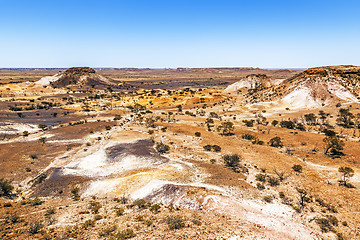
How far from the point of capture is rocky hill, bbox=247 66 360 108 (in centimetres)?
5162

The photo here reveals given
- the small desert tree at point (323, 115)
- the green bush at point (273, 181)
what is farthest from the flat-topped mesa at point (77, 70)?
the green bush at point (273, 181)

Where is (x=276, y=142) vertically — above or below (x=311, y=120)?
below

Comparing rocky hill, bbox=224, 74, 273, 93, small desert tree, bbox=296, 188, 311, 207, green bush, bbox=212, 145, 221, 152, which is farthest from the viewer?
rocky hill, bbox=224, 74, 273, 93

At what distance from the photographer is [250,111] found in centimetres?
5178

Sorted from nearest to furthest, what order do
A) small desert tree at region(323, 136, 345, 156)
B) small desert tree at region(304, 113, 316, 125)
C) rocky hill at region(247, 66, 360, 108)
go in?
1. small desert tree at region(323, 136, 345, 156)
2. small desert tree at region(304, 113, 316, 125)
3. rocky hill at region(247, 66, 360, 108)

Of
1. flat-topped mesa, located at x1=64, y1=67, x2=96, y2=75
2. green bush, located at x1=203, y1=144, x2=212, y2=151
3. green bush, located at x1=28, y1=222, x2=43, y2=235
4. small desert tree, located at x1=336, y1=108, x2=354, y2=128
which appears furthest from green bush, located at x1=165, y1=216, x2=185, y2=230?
flat-topped mesa, located at x1=64, y1=67, x2=96, y2=75

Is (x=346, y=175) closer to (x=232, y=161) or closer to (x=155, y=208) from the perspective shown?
(x=232, y=161)

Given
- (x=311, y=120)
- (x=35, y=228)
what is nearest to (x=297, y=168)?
(x=35, y=228)

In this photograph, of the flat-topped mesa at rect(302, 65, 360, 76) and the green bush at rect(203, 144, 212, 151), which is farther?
the flat-topped mesa at rect(302, 65, 360, 76)

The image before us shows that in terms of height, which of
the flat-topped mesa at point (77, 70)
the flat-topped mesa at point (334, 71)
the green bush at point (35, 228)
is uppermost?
the flat-topped mesa at point (77, 70)

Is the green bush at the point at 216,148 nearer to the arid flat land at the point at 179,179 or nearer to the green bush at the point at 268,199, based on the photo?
the arid flat land at the point at 179,179

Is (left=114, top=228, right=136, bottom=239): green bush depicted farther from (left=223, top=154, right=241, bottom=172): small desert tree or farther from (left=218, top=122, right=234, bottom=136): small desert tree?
(left=218, top=122, right=234, bottom=136): small desert tree

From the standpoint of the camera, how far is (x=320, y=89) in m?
54.3

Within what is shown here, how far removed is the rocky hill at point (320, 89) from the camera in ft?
169
